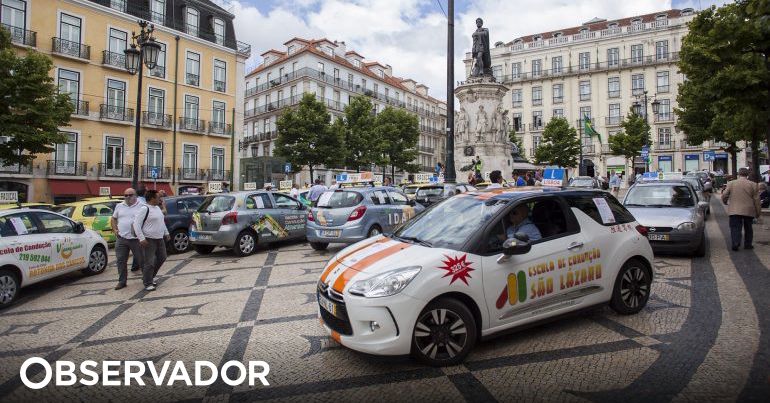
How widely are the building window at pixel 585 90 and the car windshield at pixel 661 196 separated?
190 ft

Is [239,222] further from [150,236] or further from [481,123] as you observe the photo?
[481,123]

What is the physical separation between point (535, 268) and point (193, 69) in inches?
1399

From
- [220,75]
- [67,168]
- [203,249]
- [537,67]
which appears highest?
[537,67]

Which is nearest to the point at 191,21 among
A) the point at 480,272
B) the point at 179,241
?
the point at 179,241

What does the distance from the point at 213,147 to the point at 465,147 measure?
21.4m

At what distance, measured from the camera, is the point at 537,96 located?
65250 millimetres

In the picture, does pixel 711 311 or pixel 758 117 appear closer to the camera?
pixel 711 311

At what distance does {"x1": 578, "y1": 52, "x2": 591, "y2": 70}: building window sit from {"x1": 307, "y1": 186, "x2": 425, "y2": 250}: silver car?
199ft

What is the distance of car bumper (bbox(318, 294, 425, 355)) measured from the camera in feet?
12.4

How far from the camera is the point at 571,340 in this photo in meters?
4.66

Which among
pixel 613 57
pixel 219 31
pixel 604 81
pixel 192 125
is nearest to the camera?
pixel 192 125

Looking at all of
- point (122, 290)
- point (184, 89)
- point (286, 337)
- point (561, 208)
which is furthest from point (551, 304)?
point (184, 89)

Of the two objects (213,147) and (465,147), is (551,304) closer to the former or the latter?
(465,147)

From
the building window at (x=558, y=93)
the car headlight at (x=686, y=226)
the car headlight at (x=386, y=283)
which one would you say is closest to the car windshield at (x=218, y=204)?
the car headlight at (x=386, y=283)
